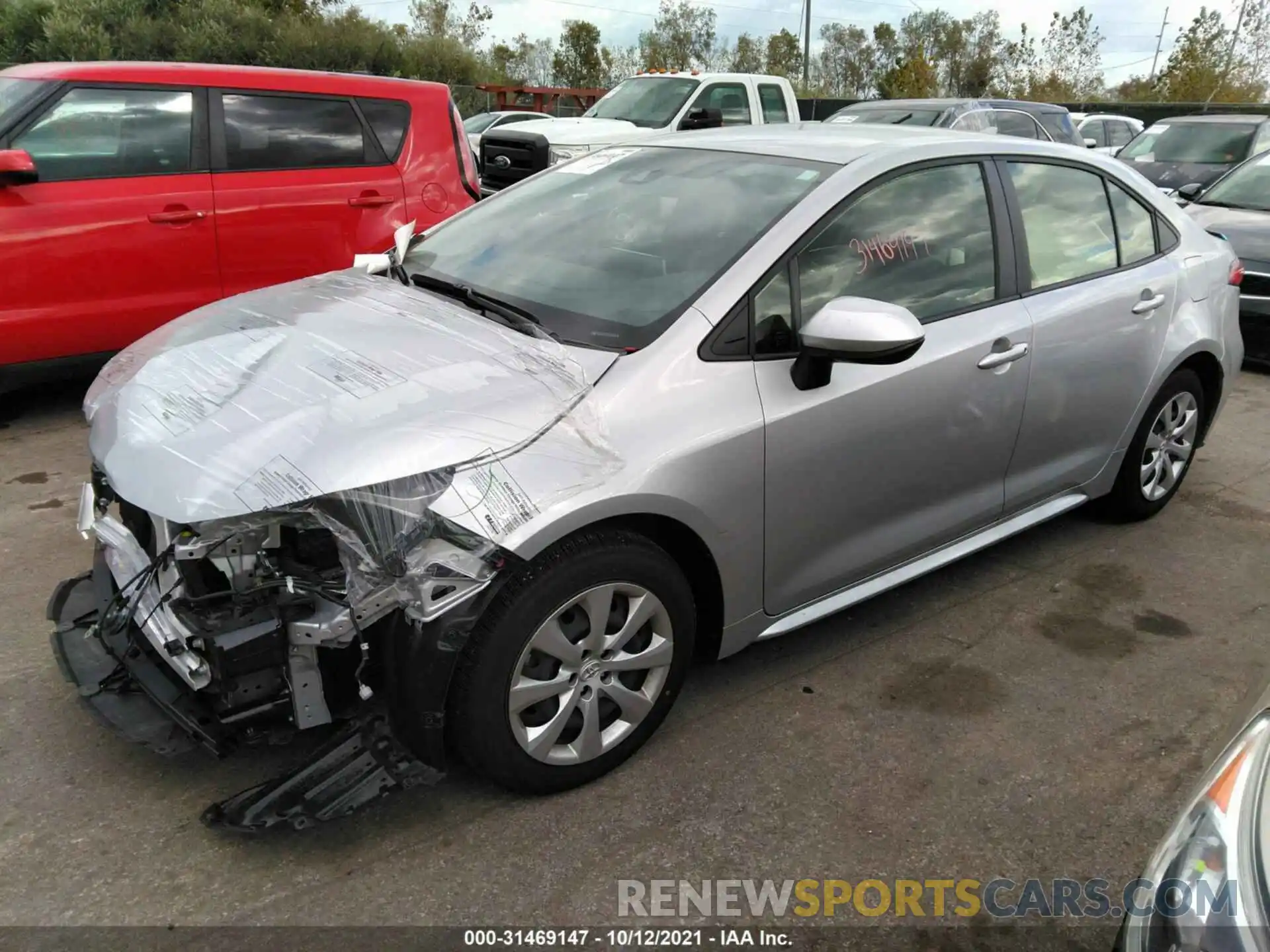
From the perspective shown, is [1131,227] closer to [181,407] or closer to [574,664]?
[574,664]

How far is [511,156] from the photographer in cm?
1000

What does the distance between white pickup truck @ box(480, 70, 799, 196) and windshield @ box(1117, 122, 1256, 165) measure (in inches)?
174

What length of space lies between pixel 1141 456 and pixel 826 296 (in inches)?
81.0

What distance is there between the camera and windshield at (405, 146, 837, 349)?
9.10 feet

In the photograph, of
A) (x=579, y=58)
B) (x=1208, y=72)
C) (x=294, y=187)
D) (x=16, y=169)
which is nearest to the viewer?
(x=16, y=169)

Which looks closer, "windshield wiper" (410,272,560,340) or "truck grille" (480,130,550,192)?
"windshield wiper" (410,272,560,340)

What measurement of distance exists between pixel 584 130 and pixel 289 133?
548 centimetres

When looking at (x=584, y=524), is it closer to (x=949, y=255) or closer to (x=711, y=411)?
(x=711, y=411)

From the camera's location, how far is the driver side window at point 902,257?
2.80 metres

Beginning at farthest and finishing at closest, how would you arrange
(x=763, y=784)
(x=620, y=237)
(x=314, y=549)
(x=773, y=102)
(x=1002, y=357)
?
1. (x=773, y=102)
2. (x=1002, y=357)
3. (x=620, y=237)
4. (x=763, y=784)
5. (x=314, y=549)

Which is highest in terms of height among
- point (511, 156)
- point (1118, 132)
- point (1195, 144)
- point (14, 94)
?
point (14, 94)

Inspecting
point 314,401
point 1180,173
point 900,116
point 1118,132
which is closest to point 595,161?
point 314,401

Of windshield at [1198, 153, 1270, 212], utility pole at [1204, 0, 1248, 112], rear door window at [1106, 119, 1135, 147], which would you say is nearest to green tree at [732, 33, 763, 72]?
utility pole at [1204, 0, 1248, 112]

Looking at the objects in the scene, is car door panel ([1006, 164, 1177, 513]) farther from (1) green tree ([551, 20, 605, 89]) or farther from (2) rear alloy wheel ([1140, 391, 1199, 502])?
(1) green tree ([551, 20, 605, 89])
